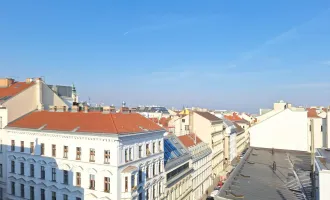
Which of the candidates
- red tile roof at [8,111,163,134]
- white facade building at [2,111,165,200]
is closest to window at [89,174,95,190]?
white facade building at [2,111,165,200]

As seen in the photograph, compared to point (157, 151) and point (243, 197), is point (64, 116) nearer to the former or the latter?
point (157, 151)

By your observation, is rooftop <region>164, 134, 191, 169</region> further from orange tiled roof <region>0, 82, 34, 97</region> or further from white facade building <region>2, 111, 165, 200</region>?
orange tiled roof <region>0, 82, 34, 97</region>

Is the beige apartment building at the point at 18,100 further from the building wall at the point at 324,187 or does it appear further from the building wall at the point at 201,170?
the building wall at the point at 324,187

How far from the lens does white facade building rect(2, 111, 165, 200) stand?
35844 millimetres

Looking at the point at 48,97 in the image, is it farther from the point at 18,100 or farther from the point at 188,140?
the point at 188,140

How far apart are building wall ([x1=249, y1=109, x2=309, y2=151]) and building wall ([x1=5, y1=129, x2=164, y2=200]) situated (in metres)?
15.5

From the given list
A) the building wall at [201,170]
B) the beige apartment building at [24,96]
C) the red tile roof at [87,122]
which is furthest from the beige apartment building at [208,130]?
the beige apartment building at [24,96]

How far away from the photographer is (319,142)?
38.0 m

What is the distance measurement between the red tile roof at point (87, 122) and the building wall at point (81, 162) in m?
0.99

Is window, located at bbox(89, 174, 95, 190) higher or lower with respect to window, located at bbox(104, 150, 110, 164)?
lower

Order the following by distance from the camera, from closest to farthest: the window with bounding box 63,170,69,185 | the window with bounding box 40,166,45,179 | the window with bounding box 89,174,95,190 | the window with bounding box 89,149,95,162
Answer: the window with bounding box 89,174,95,190 → the window with bounding box 89,149,95,162 → the window with bounding box 63,170,69,185 → the window with bounding box 40,166,45,179

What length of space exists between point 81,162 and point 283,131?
28.8 m

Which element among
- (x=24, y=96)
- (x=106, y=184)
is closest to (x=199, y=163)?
(x=106, y=184)

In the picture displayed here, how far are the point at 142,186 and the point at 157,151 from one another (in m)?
6.71
